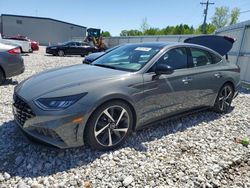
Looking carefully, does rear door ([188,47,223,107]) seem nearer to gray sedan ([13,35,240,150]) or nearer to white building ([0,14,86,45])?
gray sedan ([13,35,240,150])

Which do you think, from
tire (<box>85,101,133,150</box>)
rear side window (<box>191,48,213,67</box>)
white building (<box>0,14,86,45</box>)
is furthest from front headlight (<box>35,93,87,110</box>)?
white building (<box>0,14,86,45</box>)

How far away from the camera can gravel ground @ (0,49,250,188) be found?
273 cm

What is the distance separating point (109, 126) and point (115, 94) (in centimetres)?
46

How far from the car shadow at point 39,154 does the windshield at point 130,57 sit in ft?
3.64

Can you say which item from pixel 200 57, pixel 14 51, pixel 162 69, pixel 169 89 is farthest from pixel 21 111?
pixel 14 51

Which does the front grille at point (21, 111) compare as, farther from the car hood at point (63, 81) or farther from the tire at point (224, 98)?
the tire at point (224, 98)

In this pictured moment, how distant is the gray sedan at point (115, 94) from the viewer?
9.32 feet

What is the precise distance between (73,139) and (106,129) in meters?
0.49

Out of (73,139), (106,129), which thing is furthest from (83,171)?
(106,129)

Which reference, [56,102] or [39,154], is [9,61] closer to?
[39,154]

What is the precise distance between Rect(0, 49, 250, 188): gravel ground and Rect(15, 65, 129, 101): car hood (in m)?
0.74

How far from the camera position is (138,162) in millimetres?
3092

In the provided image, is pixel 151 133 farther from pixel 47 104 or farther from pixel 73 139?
pixel 47 104

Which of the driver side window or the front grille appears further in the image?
the driver side window
